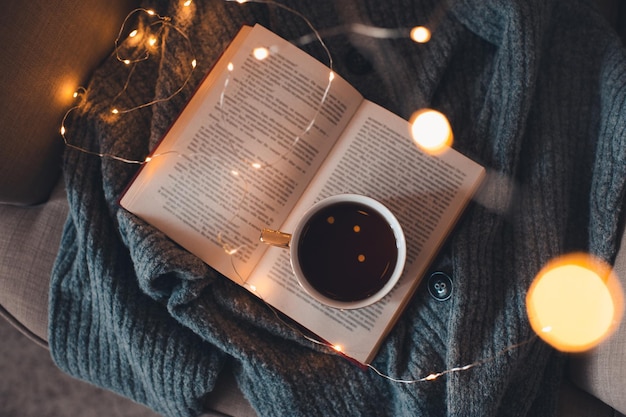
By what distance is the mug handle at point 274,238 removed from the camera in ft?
2.22

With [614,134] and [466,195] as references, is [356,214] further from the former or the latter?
[614,134]

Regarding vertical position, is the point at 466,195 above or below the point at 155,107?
above

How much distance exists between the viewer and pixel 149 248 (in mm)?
724

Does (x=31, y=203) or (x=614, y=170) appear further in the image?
(x=31, y=203)

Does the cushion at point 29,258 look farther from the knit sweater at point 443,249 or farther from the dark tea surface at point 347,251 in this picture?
the dark tea surface at point 347,251

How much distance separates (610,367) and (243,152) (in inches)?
20.5

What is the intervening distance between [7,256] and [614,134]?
32.8 inches

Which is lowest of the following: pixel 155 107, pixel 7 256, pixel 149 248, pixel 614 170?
pixel 7 256

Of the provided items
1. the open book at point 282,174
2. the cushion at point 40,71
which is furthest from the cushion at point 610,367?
the cushion at point 40,71

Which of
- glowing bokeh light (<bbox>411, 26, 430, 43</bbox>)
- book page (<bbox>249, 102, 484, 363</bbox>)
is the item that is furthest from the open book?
glowing bokeh light (<bbox>411, 26, 430, 43</bbox>)

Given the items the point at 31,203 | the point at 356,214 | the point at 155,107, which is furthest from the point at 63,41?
the point at 356,214

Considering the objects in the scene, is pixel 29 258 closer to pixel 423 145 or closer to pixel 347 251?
pixel 347 251

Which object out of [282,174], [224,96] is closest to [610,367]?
[282,174]

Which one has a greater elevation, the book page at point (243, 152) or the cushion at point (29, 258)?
the book page at point (243, 152)
